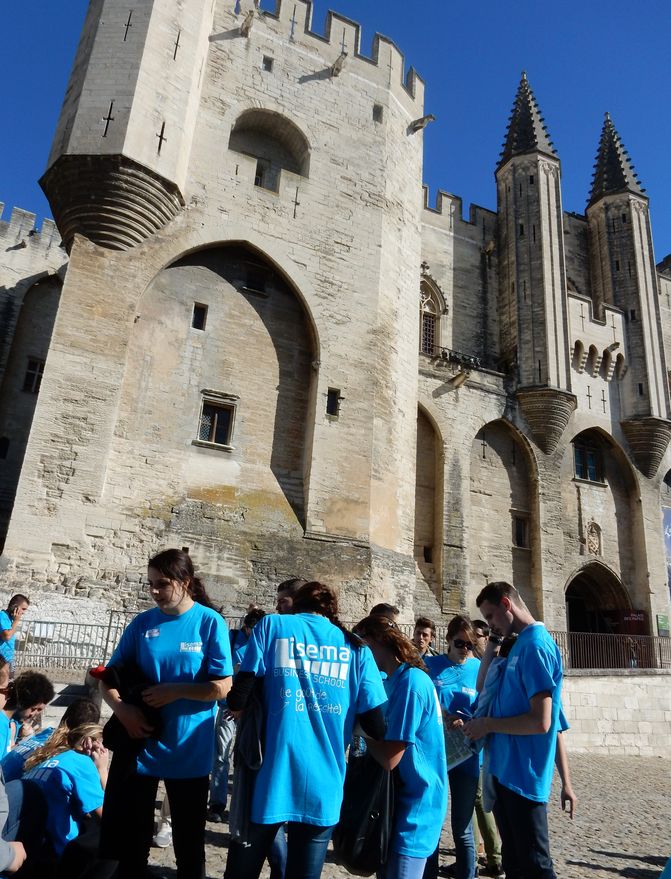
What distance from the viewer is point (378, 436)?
14383 millimetres

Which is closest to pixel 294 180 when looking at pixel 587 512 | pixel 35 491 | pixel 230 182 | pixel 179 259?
pixel 230 182

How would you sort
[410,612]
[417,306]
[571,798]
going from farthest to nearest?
[417,306] → [410,612] → [571,798]

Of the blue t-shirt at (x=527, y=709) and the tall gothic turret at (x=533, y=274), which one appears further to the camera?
the tall gothic turret at (x=533, y=274)

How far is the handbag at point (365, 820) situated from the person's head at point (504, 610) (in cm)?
100

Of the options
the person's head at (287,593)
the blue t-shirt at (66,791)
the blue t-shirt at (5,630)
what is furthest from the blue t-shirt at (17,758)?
the blue t-shirt at (5,630)

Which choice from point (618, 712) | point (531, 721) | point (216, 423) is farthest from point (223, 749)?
point (618, 712)

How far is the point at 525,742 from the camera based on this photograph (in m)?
3.18

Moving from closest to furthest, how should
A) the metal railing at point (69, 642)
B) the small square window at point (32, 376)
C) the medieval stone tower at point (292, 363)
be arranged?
1. the metal railing at point (69, 642)
2. the medieval stone tower at point (292, 363)
3. the small square window at point (32, 376)

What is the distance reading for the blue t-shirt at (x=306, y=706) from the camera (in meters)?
2.58

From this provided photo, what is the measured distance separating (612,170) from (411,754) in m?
27.5

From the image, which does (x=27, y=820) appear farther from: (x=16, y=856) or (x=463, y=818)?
(x=463, y=818)

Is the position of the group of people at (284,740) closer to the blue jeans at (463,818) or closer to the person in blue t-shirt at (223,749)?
the blue jeans at (463,818)

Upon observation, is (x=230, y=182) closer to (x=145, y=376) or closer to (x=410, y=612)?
(x=145, y=376)

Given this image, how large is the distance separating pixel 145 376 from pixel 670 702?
12924 mm
